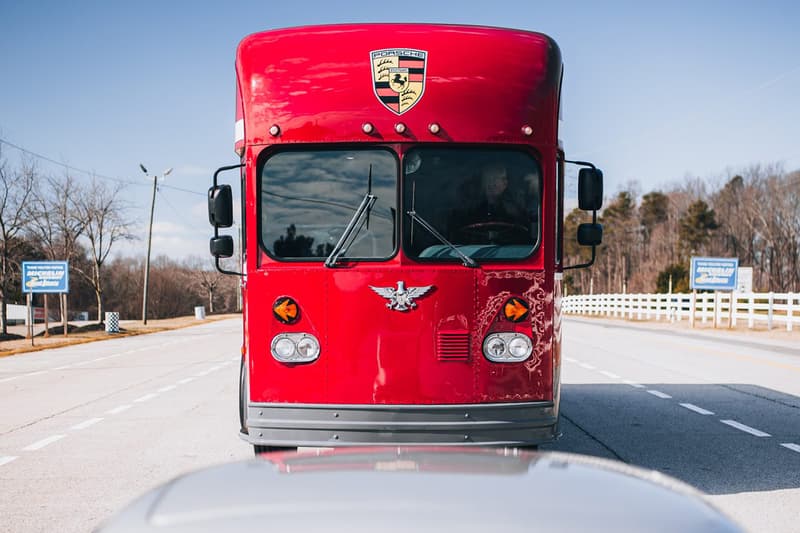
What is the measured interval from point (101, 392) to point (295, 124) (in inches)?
361

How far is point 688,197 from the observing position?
114625 millimetres

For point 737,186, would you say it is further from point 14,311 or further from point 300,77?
point 300,77

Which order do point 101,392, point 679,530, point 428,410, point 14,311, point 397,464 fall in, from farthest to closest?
point 14,311 < point 101,392 < point 428,410 < point 397,464 < point 679,530

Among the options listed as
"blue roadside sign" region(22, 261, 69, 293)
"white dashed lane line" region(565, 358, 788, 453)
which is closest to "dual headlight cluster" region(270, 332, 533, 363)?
"white dashed lane line" region(565, 358, 788, 453)

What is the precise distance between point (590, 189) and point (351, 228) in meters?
1.90

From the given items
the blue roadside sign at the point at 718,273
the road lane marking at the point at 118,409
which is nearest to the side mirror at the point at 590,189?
the road lane marking at the point at 118,409

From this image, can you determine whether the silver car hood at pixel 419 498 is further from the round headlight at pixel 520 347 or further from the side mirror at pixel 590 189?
the side mirror at pixel 590 189

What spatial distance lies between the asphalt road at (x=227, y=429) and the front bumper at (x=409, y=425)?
132 centimetres

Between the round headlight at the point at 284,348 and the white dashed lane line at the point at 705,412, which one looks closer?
the round headlight at the point at 284,348

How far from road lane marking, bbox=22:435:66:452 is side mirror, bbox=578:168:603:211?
590 centimetres

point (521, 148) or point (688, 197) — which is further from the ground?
point (688, 197)

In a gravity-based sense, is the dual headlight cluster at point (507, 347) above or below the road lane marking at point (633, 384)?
above

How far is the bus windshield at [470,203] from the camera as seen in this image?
6414 mm

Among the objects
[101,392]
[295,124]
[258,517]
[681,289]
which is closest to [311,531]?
[258,517]
